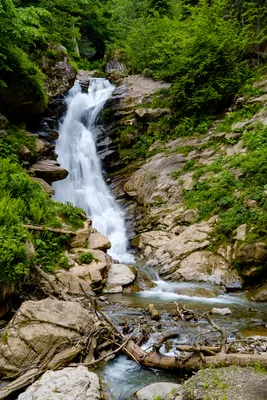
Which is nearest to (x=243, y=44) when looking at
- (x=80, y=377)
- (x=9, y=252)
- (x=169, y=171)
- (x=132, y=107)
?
(x=132, y=107)

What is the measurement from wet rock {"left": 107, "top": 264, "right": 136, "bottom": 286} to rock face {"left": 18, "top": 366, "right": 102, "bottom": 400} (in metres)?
5.06

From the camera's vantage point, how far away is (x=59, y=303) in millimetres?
6090

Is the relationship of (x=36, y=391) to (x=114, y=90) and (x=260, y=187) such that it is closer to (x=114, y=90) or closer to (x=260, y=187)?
(x=260, y=187)

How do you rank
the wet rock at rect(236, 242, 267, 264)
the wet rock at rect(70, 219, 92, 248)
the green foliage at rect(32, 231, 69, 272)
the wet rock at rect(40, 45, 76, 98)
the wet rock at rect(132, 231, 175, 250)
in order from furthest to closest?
the wet rock at rect(40, 45, 76, 98), the wet rock at rect(132, 231, 175, 250), the wet rock at rect(70, 219, 92, 248), the wet rock at rect(236, 242, 267, 264), the green foliage at rect(32, 231, 69, 272)

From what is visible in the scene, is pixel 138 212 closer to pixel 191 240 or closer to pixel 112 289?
pixel 191 240

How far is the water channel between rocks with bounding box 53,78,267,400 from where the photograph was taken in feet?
17.2

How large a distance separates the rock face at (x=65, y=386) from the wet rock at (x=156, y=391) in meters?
Result: 0.51

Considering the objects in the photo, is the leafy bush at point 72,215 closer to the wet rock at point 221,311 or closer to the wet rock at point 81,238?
the wet rock at point 81,238

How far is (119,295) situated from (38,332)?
400 cm

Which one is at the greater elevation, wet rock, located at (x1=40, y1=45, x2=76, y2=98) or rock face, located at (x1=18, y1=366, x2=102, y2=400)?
wet rock, located at (x1=40, y1=45, x2=76, y2=98)

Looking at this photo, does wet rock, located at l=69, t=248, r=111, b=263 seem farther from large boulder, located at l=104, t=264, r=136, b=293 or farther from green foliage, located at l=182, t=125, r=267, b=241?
green foliage, located at l=182, t=125, r=267, b=241

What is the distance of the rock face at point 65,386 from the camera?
409cm

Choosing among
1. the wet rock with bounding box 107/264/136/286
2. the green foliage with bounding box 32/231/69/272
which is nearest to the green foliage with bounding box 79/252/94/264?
the green foliage with bounding box 32/231/69/272

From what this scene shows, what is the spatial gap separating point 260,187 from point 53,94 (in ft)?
36.8
